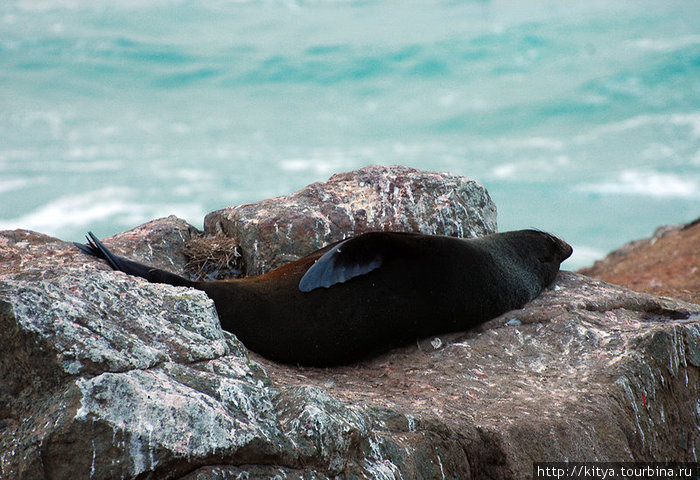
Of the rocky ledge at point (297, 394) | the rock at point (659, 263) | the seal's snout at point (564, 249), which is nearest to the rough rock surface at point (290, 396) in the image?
the rocky ledge at point (297, 394)

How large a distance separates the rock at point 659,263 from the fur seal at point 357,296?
7.92 metres

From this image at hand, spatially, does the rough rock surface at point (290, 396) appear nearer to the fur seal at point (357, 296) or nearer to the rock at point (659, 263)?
the fur seal at point (357, 296)

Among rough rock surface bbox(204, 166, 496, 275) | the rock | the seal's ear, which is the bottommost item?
the rock

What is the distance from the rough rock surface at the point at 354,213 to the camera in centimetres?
706

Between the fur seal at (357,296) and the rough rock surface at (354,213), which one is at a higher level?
the rough rock surface at (354,213)

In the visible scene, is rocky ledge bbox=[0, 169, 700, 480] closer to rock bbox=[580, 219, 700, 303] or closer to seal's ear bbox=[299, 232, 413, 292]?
seal's ear bbox=[299, 232, 413, 292]

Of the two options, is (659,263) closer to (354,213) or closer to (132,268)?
(354,213)

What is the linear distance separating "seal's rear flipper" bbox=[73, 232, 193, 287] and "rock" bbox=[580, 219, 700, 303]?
32.0 ft

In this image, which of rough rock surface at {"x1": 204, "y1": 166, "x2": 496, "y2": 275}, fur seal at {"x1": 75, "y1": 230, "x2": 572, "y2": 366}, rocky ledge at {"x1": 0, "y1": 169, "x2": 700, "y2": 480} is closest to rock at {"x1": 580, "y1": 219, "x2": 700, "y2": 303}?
rough rock surface at {"x1": 204, "y1": 166, "x2": 496, "y2": 275}

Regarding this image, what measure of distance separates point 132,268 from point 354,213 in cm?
256

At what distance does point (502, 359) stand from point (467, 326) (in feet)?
1.72

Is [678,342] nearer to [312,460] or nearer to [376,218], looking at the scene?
[376,218]

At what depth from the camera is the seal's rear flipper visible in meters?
5.53

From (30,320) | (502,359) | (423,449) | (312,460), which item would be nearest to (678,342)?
(502,359)
